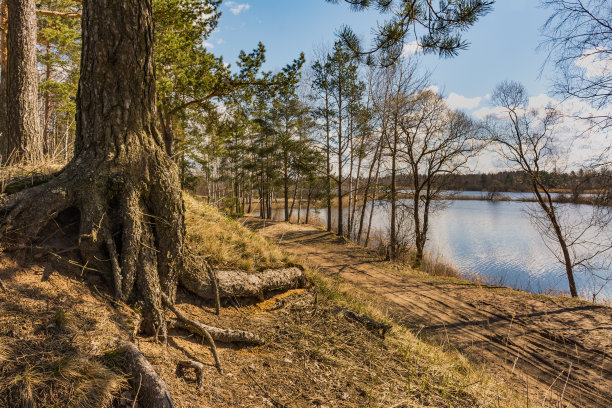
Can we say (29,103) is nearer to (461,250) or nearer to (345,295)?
(345,295)

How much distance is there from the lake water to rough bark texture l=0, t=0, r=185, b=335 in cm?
1212

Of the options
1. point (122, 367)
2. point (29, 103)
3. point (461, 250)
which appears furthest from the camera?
point (461, 250)

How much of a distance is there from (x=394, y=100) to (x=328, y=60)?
181 inches

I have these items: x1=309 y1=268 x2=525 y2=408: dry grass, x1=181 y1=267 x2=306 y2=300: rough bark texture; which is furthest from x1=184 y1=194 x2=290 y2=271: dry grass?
x1=309 y1=268 x2=525 y2=408: dry grass

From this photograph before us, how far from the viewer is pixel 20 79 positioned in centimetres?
519

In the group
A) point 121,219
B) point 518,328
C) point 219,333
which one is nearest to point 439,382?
point 219,333

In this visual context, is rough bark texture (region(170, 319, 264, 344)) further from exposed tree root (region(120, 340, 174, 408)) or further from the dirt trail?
the dirt trail

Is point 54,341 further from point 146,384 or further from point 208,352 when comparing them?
point 208,352

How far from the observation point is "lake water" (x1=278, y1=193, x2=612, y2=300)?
497 inches

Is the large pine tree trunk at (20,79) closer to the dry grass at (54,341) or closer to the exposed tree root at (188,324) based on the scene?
the dry grass at (54,341)

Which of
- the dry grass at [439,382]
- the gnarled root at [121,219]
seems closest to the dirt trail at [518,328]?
the dry grass at [439,382]

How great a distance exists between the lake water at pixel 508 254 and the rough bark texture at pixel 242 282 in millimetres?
10006

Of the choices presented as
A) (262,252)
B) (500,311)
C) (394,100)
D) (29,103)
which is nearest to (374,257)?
(500,311)

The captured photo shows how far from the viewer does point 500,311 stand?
710 cm
